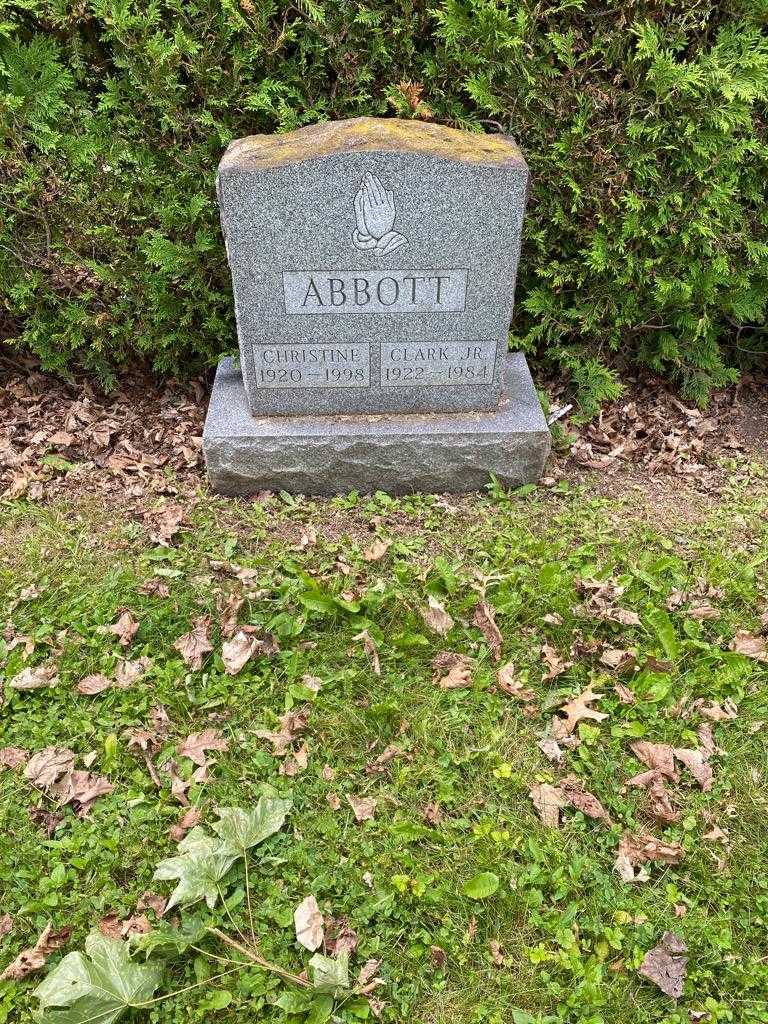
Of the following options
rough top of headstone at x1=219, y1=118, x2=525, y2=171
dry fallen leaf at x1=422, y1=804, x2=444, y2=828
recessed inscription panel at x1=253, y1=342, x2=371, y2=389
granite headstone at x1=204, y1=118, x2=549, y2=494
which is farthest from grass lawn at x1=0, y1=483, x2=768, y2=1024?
rough top of headstone at x1=219, y1=118, x2=525, y2=171

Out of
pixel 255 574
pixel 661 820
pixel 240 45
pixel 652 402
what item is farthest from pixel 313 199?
pixel 661 820

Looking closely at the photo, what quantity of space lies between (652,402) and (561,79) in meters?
1.77

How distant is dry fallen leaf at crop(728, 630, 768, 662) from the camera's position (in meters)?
3.13

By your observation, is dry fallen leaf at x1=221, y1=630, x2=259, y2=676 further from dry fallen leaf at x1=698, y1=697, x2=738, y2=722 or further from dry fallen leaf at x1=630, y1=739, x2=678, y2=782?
dry fallen leaf at x1=698, y1=697, x2=738, y2=722

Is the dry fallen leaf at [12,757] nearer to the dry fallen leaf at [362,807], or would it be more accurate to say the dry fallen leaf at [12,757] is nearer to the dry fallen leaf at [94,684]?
the dry fallen leaf at [94,684]

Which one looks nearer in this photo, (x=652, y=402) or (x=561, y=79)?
(x=561, y=79)

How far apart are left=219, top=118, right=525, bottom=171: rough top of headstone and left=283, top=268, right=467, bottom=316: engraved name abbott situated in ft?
1.52

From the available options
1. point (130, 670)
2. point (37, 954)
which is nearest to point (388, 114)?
point (130, 670)

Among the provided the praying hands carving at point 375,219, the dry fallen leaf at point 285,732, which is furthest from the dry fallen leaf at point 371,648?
the praying hands carving at point 375,219

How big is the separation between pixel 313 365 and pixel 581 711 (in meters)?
1.95

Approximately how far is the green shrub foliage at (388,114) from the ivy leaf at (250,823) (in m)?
2.56

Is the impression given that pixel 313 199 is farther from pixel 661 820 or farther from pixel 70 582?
pixel 661 820

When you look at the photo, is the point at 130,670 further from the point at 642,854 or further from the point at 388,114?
the point at 388,114

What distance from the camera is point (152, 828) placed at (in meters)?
2.63
